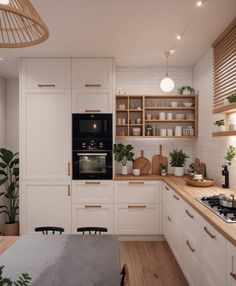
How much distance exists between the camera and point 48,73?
3.92 m

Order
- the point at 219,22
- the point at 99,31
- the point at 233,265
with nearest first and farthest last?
the point at 233,265 → the point at 219,22 → the point at 99,31

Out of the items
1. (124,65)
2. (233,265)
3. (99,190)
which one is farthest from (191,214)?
(124,65)

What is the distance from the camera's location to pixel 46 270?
4.75 ft

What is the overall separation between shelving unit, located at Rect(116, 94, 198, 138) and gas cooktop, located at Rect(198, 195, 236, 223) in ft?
A: 6.21

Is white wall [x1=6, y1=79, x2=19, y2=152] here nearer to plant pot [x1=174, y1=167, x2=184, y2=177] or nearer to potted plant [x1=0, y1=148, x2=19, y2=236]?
potted plant [x1=0, y1=148, x2=19, y2=236]

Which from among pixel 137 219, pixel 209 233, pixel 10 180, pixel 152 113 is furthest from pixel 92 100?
pixel 209 233

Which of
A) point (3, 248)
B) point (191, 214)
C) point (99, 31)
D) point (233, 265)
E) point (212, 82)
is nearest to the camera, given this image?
point (233, 265)

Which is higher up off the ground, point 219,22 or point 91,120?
point 219,22

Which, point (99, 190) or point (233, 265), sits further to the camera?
point (99, 190)

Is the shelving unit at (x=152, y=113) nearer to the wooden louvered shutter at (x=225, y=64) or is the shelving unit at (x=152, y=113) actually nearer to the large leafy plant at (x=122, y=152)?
the large leafy plant at (x=122, y=152)

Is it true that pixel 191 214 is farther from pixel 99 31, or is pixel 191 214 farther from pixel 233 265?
pixel 99 31

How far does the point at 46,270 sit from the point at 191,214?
1456mm

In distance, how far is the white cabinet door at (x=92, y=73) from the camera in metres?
3.92

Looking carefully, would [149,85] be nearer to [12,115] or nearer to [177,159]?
[177,159]
